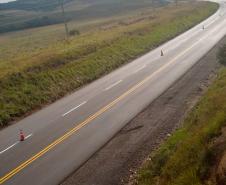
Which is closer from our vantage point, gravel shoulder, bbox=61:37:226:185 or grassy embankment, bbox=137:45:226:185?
grassy embankment, bbox=137:45:226:185

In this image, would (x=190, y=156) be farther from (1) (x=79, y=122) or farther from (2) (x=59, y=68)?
(2) (x=59, y=68)

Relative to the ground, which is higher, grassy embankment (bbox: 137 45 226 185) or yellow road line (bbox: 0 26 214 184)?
grassy embankment (bbox: 137 45 226 185)

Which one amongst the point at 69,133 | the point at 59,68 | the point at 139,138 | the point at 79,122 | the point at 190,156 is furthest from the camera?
the point at 59,68

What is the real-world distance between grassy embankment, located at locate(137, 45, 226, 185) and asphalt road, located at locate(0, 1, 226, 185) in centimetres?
403

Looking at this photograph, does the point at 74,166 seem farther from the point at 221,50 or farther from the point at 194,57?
the point at 194,57

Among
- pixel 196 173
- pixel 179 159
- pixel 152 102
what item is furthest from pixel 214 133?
pixel 152 102

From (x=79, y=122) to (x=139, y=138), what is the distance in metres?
5.14

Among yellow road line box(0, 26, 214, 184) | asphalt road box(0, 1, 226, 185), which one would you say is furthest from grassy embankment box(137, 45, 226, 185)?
yellow road line box(0, 26, 214, 184)

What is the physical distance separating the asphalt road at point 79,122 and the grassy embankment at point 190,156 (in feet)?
13.2

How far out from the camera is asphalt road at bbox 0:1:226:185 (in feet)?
63.0

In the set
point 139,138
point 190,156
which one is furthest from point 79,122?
point 190,156

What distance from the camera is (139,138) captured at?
21.5m

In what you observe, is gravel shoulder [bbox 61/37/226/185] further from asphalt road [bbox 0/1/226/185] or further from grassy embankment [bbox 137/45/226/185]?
grassy embankment [bbox 137/45/226/185]

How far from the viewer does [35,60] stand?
39.6m
